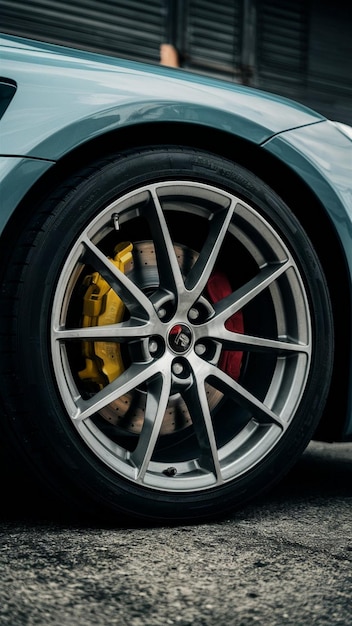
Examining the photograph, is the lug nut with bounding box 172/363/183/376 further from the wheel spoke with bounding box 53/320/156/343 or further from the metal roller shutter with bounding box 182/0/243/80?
the metal roller shutter with bounding box 182/0/243/80

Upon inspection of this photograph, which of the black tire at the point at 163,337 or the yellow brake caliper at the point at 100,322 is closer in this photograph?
the black tire at the point at 163,337

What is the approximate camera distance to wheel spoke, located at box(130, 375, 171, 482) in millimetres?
1812

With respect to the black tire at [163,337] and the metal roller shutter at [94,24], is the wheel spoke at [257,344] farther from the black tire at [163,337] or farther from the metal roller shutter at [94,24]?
the metal roller shutter at [94,24]

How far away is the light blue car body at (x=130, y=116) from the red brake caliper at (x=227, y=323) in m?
0.30

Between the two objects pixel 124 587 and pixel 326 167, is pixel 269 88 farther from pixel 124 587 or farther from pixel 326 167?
pixel 124 587

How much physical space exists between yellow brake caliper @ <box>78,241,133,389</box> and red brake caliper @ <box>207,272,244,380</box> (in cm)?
33

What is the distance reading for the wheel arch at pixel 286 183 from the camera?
1901 millimetres

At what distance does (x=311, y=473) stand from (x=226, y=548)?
103cm

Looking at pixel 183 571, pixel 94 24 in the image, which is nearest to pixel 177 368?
pixel 183 571

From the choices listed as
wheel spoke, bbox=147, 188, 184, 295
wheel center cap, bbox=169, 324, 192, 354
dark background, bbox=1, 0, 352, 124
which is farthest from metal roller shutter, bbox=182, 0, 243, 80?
wheel center cap, bbox=169, 324, 192, 354

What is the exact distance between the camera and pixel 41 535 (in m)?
1.71

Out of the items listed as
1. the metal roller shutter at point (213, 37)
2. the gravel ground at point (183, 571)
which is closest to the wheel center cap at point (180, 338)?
the gravel ground at point (183, 571)

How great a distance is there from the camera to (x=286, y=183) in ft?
7.02

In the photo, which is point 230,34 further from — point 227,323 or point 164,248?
point 164,248
